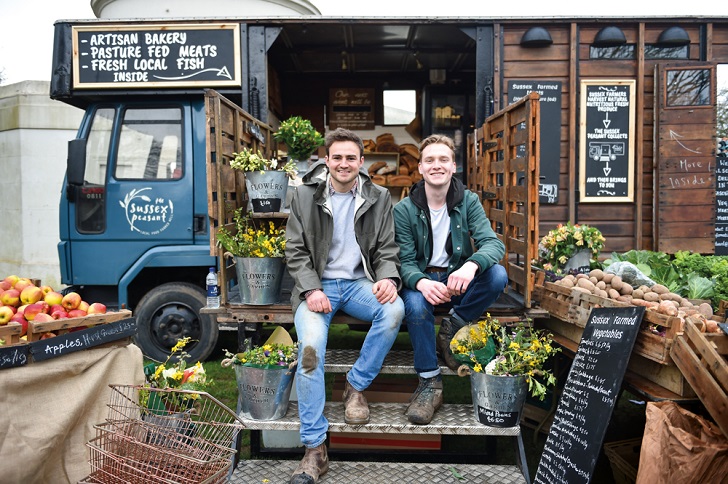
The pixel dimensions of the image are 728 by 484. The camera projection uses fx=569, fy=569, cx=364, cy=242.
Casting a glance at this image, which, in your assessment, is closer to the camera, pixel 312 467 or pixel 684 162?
pixel 312 467

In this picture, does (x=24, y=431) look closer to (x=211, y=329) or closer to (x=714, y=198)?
(x=211, y=329)

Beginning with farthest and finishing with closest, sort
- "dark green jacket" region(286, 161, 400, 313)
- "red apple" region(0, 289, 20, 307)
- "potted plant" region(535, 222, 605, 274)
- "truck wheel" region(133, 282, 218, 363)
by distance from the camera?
1. "truck wheel" region(133, 282, 218, 363)
2. "potted plant" region(535, 222, 605, 274)
3. "dark green jacket" region(286, 161, 400, 313)
4. "red apple" region(0, 289, 20, 307)

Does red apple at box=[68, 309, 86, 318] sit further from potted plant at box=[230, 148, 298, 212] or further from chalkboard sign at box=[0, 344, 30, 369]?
potted plant at box=[230, 148, 298, 212]

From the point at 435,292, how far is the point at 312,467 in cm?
119

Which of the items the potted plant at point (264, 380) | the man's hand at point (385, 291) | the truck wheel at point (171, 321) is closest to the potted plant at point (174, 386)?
the potted plant at point (264, 380)

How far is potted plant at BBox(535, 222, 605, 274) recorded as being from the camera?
474cm

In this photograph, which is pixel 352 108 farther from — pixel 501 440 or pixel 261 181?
pixel 501 440

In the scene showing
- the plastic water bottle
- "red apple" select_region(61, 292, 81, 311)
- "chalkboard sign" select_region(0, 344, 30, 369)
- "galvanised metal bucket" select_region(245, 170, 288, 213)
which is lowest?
"chalkboard sign" select_region(0, 344, 30, 369)

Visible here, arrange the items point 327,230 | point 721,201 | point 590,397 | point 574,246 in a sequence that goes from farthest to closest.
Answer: point 721,201 < point 574,246 < point 327,230 < point 590,397

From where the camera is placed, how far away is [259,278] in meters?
3.78

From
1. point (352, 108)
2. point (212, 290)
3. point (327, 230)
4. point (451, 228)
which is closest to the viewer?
point (327, 230)

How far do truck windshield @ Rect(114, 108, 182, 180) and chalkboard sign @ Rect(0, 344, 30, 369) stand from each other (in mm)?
2951

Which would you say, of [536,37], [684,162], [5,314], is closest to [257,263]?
[5,314]

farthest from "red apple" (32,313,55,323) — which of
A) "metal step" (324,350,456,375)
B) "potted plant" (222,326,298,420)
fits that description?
"metal step" (324,350,456,375)
